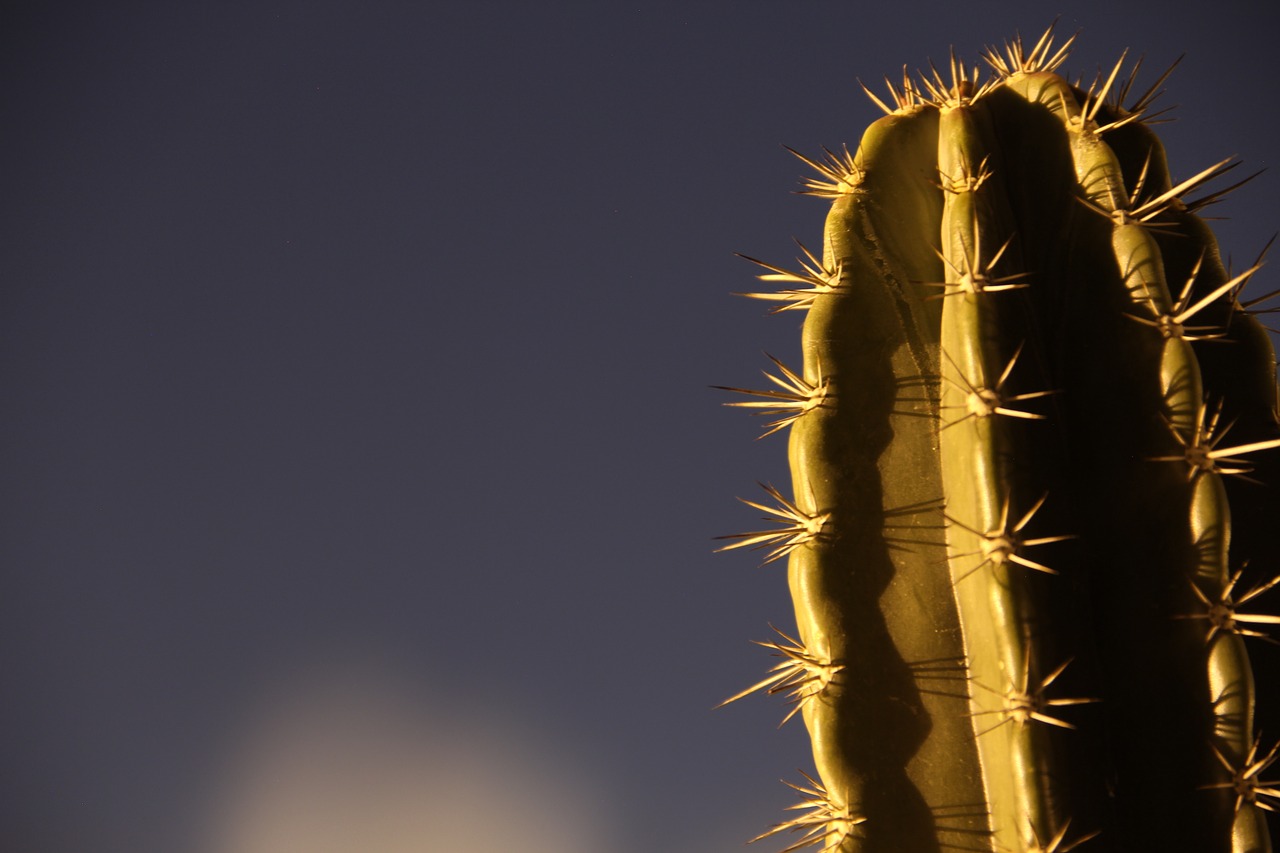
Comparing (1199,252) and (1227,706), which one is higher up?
(1199,252)

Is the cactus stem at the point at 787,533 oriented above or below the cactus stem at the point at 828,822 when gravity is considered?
above

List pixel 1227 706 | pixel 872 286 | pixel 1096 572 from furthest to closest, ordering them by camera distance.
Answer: pixel 872 286
pixel 1096 572
pixel 1227 706

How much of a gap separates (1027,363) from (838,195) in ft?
1.04

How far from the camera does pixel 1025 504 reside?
1.07m

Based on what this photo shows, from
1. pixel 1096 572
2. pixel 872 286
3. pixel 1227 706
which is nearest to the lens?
pixel 1227 706

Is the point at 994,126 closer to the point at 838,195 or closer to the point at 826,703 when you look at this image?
the point at 838,195

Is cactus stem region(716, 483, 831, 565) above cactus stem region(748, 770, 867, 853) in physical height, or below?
above

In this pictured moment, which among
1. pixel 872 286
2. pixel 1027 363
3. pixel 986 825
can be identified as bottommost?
pixel 986 825

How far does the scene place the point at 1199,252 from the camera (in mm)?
1291

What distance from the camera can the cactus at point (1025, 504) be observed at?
1.04m

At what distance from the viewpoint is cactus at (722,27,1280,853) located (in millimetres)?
1038

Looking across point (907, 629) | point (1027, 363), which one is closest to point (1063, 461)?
point (1027, 363)

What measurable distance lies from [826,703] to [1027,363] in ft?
1.37

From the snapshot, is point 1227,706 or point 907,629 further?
point 907,629
